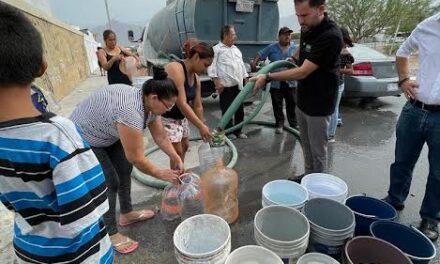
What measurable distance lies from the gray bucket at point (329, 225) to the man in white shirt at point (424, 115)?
3.25 ft

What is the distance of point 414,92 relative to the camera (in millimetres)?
2350

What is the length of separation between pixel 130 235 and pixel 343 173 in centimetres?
294

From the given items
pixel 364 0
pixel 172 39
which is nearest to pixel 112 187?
pixel 172 39

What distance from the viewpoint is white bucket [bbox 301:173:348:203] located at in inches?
99.3

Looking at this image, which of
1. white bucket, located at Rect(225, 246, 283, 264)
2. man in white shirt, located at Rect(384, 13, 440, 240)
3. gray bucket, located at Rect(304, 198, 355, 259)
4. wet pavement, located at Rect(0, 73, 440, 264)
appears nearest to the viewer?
white bucket, located at Rect(225, 246, 283, 264)

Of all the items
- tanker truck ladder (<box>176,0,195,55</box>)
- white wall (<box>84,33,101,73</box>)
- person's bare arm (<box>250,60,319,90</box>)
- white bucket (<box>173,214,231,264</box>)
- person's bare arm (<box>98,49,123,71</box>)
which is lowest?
white wall (<box>84,33,101,73</box>)

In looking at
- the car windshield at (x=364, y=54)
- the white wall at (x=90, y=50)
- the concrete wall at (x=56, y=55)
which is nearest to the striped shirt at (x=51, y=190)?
the concrete wall at (x=56, y=55)

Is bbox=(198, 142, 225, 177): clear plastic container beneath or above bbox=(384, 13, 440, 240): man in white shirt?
beneath

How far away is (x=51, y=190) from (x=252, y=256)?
134 centimetres

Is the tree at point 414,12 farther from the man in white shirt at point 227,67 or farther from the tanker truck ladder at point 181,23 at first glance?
the man in white shirt at point 227,67

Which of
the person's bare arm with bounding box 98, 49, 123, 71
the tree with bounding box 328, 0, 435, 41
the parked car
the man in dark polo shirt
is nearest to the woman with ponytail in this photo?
the man in dark polo shirt

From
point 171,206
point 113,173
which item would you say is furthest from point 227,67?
point 113,173

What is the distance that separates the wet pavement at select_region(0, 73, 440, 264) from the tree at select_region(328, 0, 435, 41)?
22.7 meters

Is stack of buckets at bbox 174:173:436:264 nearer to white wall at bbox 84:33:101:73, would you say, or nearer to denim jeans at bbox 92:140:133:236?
denim jeans at bbox 92:140:133:236
